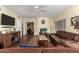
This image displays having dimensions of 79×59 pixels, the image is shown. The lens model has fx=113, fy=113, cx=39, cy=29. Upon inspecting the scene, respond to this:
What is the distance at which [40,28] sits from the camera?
218 cm

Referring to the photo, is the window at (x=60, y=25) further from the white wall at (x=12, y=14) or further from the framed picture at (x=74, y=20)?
the white wall at (x=12, y=14)

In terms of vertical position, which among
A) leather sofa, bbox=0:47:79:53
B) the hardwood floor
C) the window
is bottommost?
leather sofa, bbox=0:47:79:53

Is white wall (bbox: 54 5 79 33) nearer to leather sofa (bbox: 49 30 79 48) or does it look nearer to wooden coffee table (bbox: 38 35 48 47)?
leather sofa (bbox: 49 30 79 48)

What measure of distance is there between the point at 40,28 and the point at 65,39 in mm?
514

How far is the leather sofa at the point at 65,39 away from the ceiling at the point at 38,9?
386 mm

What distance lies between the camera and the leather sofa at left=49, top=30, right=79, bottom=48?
195cm

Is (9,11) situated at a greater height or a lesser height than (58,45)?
greater

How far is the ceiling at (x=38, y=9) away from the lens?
81.5 inches

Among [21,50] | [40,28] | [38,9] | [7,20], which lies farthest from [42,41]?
[7,20]

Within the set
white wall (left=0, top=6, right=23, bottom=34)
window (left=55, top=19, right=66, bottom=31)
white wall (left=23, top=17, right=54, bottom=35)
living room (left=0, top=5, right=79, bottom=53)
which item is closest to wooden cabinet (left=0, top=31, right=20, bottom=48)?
living room (left=0, top=5, right=79, bottom=53)
